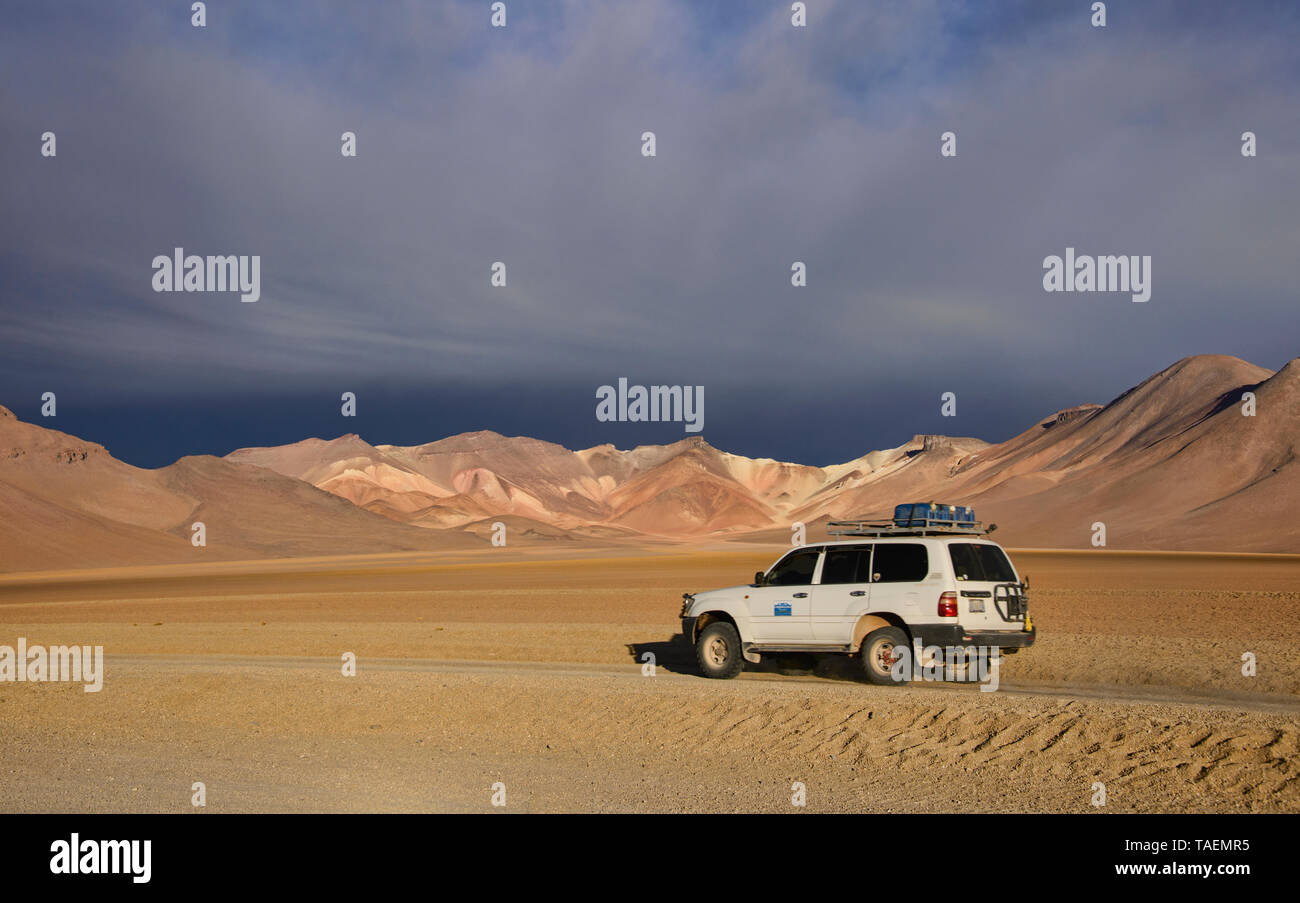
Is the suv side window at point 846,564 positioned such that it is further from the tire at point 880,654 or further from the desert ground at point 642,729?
the desert ground at point 642,729

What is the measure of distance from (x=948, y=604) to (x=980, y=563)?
1.06 metres

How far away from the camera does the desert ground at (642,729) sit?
1043 cm

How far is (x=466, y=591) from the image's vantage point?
50.7 metres

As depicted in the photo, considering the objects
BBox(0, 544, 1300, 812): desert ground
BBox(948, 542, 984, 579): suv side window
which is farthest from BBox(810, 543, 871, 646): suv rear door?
BBox(948, 542, 984, 579): suv side window

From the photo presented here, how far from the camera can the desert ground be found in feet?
34.2

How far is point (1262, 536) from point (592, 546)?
3428 inches

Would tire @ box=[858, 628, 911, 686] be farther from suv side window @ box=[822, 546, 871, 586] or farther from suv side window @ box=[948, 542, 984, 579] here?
suv side window @ box=[948, 542, 984, 579]

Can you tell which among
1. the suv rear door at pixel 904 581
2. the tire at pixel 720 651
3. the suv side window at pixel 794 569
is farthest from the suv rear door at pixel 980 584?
the tire at pixel 720 651

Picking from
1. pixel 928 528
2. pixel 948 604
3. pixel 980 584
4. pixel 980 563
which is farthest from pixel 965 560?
pixel 948 604

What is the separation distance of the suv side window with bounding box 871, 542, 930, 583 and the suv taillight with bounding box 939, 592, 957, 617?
17.7 inches

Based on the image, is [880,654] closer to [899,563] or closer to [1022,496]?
[899,563]

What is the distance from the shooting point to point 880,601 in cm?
1605

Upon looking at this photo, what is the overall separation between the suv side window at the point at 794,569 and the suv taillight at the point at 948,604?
2352 mm
